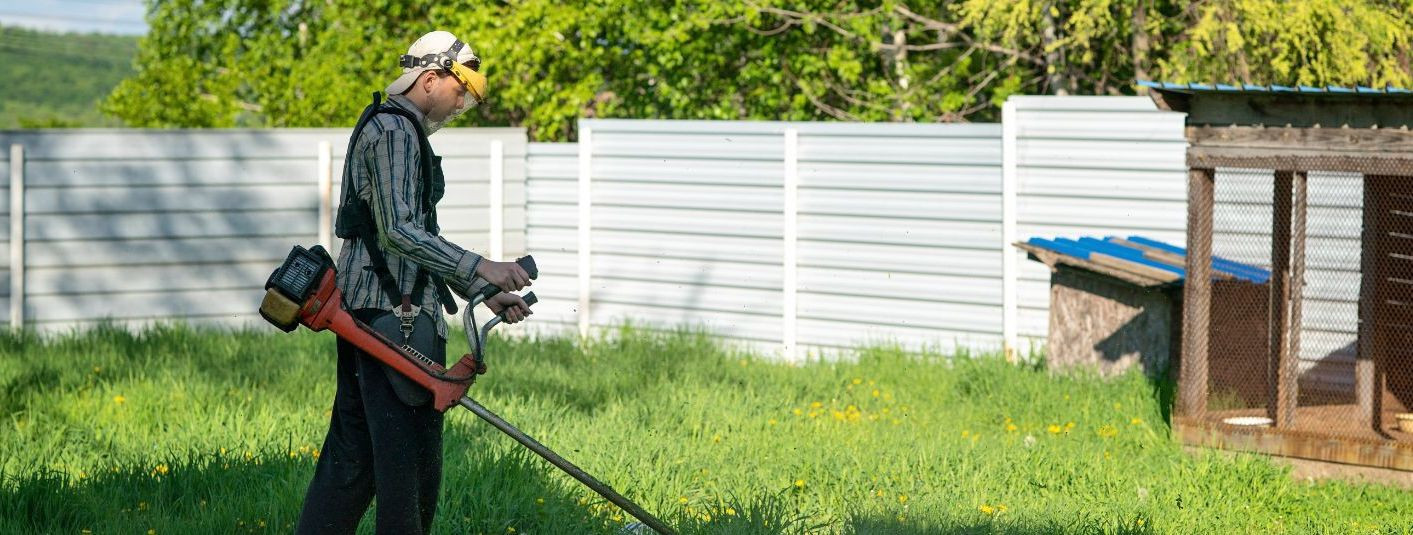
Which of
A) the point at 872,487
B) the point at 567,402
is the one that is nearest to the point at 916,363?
the point at 567,402

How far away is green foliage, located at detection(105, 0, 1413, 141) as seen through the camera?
1175 cm

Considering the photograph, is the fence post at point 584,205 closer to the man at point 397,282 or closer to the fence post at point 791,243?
the fence post at point 791,243

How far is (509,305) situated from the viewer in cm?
453

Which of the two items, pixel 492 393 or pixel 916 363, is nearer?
pixel 492 393

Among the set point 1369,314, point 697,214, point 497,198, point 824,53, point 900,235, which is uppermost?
point 824,53

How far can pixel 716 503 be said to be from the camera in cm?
554

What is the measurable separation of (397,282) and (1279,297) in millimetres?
4372

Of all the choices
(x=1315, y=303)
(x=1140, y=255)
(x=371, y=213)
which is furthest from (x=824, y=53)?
(x=371, y=213)

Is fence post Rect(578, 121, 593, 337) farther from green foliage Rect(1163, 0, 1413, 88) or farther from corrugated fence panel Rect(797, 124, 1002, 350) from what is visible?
green foliage Rect(1163, 0, 1413, 88)

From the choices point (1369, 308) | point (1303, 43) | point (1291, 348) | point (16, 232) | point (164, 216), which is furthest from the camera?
point (1303, 43)

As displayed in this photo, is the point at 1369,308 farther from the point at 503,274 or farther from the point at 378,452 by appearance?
the point at 378,452

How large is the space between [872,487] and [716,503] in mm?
1153

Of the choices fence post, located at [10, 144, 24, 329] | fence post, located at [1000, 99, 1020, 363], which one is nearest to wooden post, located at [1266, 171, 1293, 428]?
fence post, located at [1000, 99, 1020, 363]

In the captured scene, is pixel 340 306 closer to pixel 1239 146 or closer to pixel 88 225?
pixel 1239 146
